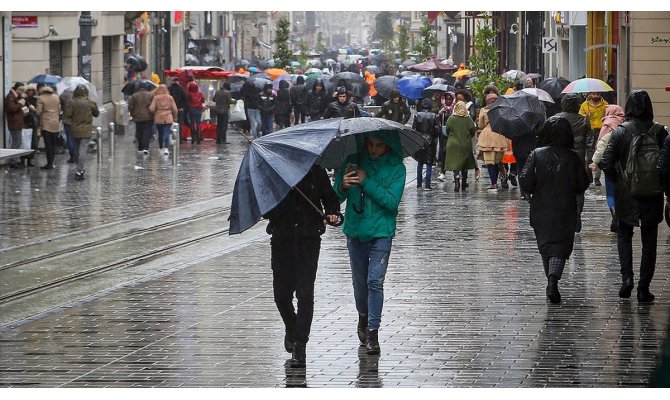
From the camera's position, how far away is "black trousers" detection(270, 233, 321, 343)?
8.81 metres

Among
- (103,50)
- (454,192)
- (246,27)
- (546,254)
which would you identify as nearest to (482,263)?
(546,254)

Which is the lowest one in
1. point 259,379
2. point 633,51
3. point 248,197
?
point 259,379

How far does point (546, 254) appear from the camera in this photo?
11.4 metres

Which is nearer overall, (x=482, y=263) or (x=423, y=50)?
(x=482, y=263)

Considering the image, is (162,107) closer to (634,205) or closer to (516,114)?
(516,114)

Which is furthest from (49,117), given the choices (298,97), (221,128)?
(298,97)

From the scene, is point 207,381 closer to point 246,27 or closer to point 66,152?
point 66,152

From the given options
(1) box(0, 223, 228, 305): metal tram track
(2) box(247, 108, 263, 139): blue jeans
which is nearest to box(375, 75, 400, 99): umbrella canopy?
(2) box(247, 108, 263, 139): blue jeans

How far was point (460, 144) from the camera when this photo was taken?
21.3 meters

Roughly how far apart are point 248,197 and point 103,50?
34.6 m

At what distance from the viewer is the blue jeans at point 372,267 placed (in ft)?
30.2

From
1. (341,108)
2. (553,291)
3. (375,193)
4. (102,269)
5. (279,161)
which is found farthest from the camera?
(341,108)

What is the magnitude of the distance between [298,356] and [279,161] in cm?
117

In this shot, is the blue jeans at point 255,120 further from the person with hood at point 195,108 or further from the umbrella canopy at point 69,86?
the umbrella canopy at point 69,86
